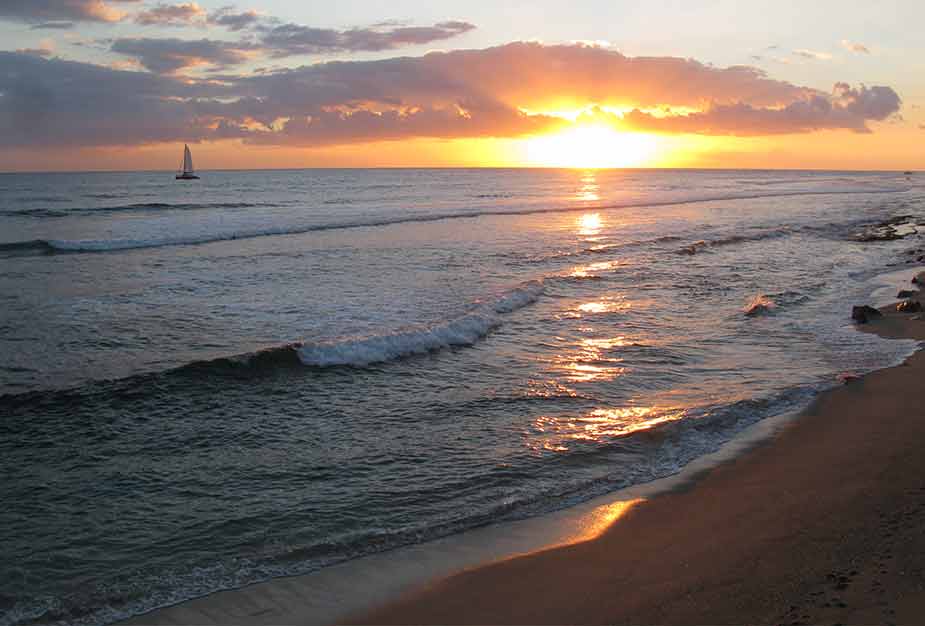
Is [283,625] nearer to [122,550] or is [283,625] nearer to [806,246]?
[122,550]

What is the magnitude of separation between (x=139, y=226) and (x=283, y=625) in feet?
142

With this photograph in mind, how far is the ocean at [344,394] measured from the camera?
732 cm

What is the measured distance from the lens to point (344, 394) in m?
12.2

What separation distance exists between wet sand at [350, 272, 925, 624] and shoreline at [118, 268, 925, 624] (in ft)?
0.12

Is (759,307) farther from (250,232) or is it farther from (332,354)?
(250,232)

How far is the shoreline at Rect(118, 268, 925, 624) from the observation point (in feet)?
19.3

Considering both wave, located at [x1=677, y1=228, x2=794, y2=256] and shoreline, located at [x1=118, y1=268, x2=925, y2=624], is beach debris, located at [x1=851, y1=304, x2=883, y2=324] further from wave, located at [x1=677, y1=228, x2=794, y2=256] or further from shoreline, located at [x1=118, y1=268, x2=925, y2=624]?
wave, located at [x1=677, y1=228, x2=794, y2=256]

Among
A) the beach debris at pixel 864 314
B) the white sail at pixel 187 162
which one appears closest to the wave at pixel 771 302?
the beach debris at pixel 864 314

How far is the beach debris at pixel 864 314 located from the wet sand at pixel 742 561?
8966 millimetres

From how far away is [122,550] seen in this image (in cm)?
703

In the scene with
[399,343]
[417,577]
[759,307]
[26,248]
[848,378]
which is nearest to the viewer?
[417,577]

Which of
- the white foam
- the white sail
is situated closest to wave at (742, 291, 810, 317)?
the white foam

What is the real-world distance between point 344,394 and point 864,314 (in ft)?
41.9

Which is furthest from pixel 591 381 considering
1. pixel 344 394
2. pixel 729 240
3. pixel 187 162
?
pixel 187 162
